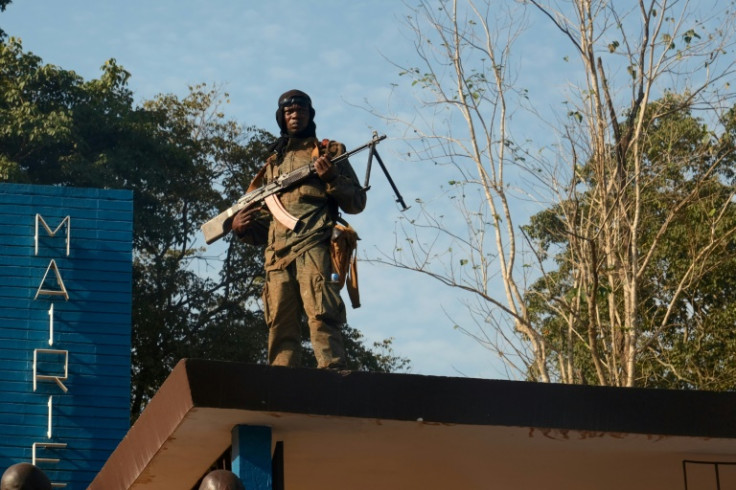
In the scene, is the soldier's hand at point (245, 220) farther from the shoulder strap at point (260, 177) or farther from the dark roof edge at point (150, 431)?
the dark roof edge at point (150, 431)

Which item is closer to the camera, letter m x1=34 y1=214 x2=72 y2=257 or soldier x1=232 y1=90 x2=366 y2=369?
soldier x1=232 y1=90 x2=366 y2=369

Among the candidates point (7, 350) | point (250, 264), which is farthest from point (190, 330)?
point (7, 350)

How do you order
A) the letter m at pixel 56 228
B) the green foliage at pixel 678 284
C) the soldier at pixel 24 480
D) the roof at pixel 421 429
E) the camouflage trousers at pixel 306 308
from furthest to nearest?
the green foliage at pixel 678 284, the letter m at pixel 56 228, the camouflage trousers at pixel 306 308, the roof at pixel 421 429, the soldier at pixel 24 480

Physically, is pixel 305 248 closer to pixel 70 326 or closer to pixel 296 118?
pixel 296 118

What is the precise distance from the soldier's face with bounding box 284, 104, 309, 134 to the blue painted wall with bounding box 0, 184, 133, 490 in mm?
10242

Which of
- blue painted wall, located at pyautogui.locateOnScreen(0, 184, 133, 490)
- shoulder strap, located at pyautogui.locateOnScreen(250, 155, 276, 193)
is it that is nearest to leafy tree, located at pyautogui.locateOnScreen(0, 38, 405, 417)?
blue painted wall, located at pyautogui.locateOnScreen(0, 184, 133, 490)

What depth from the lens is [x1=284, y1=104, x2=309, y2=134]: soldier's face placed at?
8055mm

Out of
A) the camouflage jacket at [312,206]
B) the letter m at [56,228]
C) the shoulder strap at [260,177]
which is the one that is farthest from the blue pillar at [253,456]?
the letter m at [56,228]

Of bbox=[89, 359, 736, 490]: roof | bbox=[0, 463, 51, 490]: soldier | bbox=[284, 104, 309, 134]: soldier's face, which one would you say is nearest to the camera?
bbox=[0, 463, 51, 490]: soldier

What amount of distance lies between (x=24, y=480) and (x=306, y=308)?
285 centimetres

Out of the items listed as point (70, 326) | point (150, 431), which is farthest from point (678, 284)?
point (150, 431)

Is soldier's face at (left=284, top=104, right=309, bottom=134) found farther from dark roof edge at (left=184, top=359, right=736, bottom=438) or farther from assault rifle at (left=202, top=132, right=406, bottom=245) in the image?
dark roof edge at (left=184, top=359, right=736, bottom=438)

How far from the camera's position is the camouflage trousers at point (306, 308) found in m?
7.39

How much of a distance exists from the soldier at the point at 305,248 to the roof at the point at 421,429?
0.70 metres
